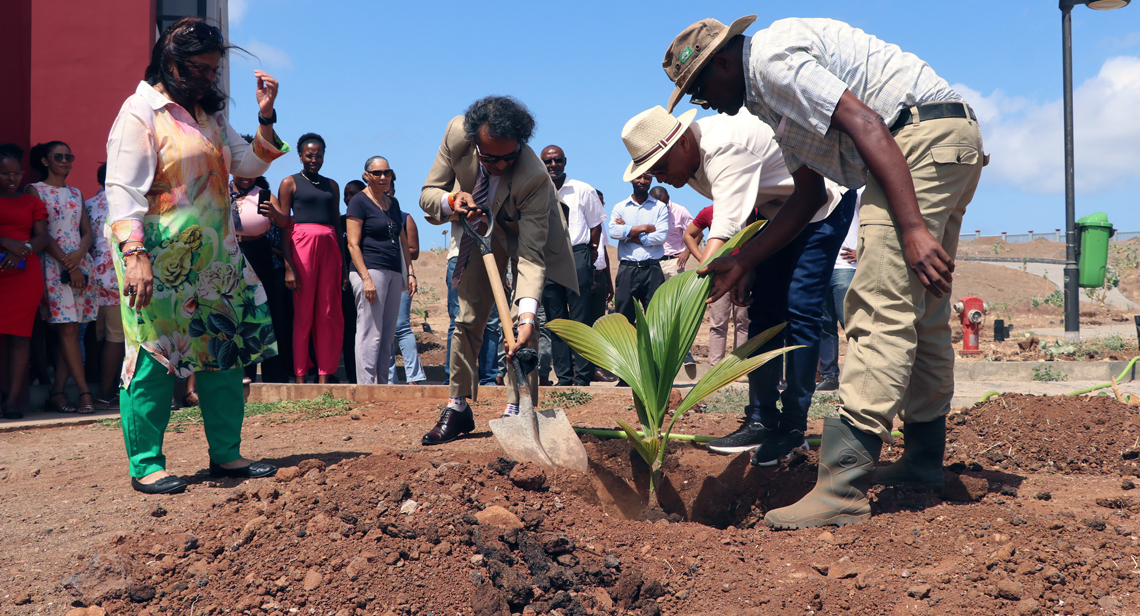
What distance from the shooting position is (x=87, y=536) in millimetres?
2699

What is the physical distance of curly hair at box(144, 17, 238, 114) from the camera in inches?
123

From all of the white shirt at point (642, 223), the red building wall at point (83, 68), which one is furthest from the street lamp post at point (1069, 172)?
the red building wall at point (83, 68)

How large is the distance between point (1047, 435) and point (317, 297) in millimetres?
4823

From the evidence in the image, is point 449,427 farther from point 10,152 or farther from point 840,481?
point 10,152

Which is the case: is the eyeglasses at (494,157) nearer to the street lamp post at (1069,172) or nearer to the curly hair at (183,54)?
the curly hair at (183,54)

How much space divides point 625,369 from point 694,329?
32 cm

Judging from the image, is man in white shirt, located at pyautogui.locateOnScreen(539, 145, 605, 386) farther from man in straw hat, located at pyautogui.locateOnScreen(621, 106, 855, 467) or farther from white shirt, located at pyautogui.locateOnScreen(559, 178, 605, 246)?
man in straw hat, located at pyautogui.locateOnScreen(621, 106, 855, 467)

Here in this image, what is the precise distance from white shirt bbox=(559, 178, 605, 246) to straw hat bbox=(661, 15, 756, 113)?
3.87 metres

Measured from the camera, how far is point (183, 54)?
A: 3.13m

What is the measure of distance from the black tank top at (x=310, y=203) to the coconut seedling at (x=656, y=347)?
11.2 ft

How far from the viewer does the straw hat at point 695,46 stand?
254 centimetres

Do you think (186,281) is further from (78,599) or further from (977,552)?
(977,552)

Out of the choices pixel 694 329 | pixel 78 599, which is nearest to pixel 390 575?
pixel 78 599

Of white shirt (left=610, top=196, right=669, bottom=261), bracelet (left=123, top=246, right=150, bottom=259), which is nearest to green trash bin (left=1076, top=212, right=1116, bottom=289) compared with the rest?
white shirt (left=610, top=196, right=669, bottom=261)
